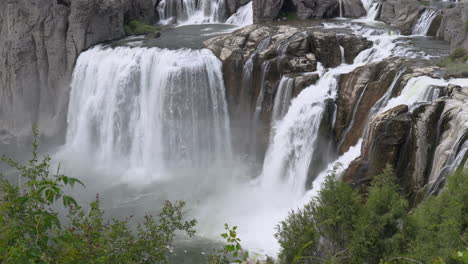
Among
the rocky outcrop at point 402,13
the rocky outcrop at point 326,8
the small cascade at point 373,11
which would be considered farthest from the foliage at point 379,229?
the rocky outcrop at point 326,8

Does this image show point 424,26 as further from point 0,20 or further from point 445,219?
point 0,20

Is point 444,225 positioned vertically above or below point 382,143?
above

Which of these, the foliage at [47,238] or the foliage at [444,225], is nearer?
the foliage at [47,238]

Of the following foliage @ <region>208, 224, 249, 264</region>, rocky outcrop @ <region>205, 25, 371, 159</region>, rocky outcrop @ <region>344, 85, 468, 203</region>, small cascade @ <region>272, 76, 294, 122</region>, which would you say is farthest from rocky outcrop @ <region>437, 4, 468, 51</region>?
foliage @ <region>208, 224, 249, 264</region>

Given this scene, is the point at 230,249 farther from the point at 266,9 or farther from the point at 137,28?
the point at 137,28

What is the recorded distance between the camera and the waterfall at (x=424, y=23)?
20.7m

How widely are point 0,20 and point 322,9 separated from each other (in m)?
Result: 20.4

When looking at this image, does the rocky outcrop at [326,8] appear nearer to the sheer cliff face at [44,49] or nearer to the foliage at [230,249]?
the sheer cliff face at [44,49]

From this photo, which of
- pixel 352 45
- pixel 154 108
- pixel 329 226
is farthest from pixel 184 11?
A: pixel 329 226

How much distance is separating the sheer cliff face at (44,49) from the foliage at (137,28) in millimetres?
825

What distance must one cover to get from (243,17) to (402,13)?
11258 mm

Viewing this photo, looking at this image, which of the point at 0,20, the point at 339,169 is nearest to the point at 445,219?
the point at 339,169

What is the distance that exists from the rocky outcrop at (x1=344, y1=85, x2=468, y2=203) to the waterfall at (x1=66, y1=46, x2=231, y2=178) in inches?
379

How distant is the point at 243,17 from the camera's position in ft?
96.8
